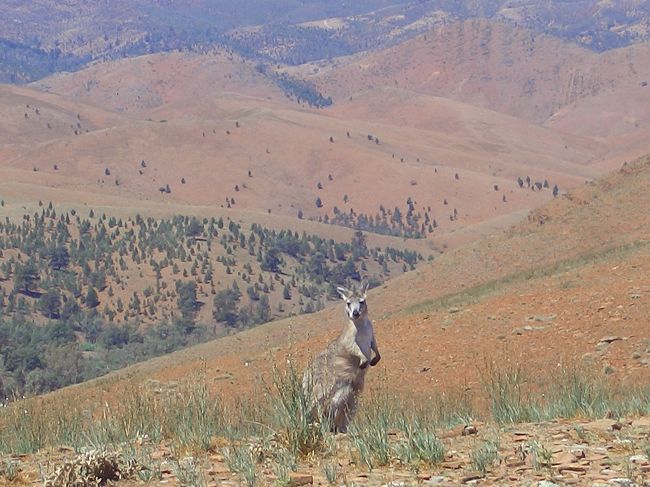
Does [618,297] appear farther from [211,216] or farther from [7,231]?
[211,216]

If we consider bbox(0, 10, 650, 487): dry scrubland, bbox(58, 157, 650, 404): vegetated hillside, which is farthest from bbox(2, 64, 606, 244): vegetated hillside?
bbox(58, 157, 650, 404): vegetated hillside

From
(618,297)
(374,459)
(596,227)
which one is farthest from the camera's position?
(596,227)

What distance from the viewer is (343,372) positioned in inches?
415

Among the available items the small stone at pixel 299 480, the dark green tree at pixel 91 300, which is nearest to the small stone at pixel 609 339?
the small stone at pixel 299 480

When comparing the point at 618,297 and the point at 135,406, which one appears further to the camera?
the point at 618,297

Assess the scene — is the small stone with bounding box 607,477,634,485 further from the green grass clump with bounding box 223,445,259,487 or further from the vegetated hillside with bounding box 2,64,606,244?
the vegetated hillside with bounding box 2,64,606,244

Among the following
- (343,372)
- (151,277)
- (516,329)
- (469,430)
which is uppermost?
(151,277)

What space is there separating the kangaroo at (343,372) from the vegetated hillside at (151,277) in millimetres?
37984

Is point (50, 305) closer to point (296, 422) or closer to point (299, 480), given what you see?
point (296, 422)

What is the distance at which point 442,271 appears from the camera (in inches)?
1688

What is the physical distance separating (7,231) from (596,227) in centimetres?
5262

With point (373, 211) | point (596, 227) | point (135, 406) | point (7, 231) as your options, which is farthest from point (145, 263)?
point (135, 406)

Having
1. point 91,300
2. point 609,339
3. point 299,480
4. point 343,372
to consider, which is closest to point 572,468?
point 299,480

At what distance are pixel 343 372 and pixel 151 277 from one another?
6488 centimetres
